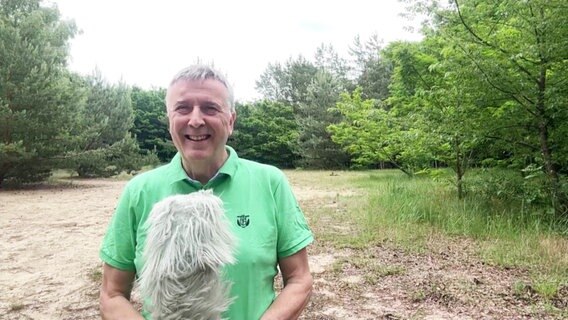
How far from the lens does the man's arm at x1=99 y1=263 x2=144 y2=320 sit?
1.26m

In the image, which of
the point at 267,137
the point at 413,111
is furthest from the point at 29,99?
the point at 267,137

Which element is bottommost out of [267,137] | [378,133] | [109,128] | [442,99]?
[378,133]

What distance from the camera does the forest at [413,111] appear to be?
5523mm

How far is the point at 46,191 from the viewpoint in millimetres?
13305

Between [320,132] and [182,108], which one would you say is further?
[320,132]

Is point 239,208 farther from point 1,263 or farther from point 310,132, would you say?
point 310,132

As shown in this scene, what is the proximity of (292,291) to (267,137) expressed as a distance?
94.5 ft

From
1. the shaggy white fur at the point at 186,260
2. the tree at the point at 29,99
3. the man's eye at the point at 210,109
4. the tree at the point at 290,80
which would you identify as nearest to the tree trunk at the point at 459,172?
the man's eye at the point at 210,109

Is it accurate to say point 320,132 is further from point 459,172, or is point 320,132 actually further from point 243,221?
point 243,221

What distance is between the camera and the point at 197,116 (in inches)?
49.2

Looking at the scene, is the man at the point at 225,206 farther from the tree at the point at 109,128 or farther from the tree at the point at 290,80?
the tree at the point at 290,80

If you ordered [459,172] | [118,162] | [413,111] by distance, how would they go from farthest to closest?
→ [118,162] → [413,111] → [459,172]

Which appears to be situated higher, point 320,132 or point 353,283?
point 320,132

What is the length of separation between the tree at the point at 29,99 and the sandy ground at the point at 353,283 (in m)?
7.42
